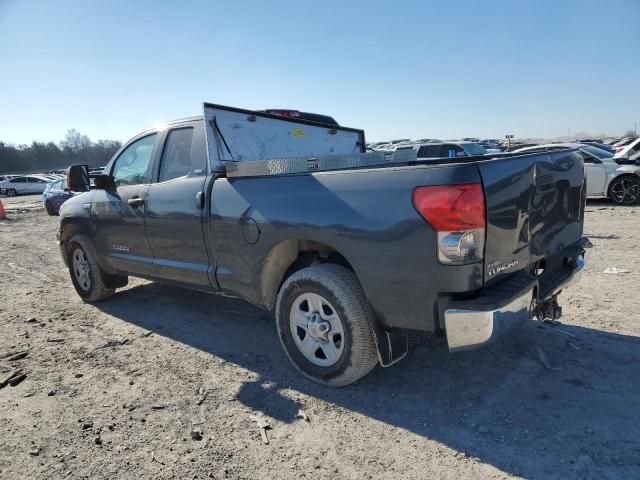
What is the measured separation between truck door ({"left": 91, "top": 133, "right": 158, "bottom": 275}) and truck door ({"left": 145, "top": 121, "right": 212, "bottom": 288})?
161 millimetres

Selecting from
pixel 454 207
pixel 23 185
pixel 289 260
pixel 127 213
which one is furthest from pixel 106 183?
Answer: pixel 23 185

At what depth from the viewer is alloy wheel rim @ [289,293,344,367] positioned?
299 cm

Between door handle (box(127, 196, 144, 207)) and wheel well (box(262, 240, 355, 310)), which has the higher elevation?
door handle (box(127, 196, 144, 207))

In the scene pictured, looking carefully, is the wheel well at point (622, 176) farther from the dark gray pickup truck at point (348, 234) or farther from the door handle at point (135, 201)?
the door handle at point (135, 201)

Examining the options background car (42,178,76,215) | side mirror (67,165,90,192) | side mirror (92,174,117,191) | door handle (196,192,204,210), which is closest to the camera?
door handle (196,192,204,210)

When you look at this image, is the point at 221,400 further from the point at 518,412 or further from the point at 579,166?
the point at 579,166

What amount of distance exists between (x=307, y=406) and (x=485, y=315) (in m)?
1.32

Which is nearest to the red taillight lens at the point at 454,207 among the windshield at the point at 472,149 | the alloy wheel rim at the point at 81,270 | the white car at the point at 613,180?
the alloy wheel rim at the point at 81,270

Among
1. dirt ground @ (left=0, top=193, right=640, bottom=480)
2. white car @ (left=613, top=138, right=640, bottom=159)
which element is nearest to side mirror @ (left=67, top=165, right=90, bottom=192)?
dirt ground @ (left=0, top=193, right=640, bottom=480)

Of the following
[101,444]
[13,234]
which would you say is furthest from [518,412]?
[13,234]

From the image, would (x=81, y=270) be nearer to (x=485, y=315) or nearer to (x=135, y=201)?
(x=135, y=201)

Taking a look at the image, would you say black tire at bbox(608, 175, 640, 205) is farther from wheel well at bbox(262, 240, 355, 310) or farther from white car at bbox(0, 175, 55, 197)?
white car at bbox(0, 175, 55, 197)

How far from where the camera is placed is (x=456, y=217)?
2350mm

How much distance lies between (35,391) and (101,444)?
1112mm
